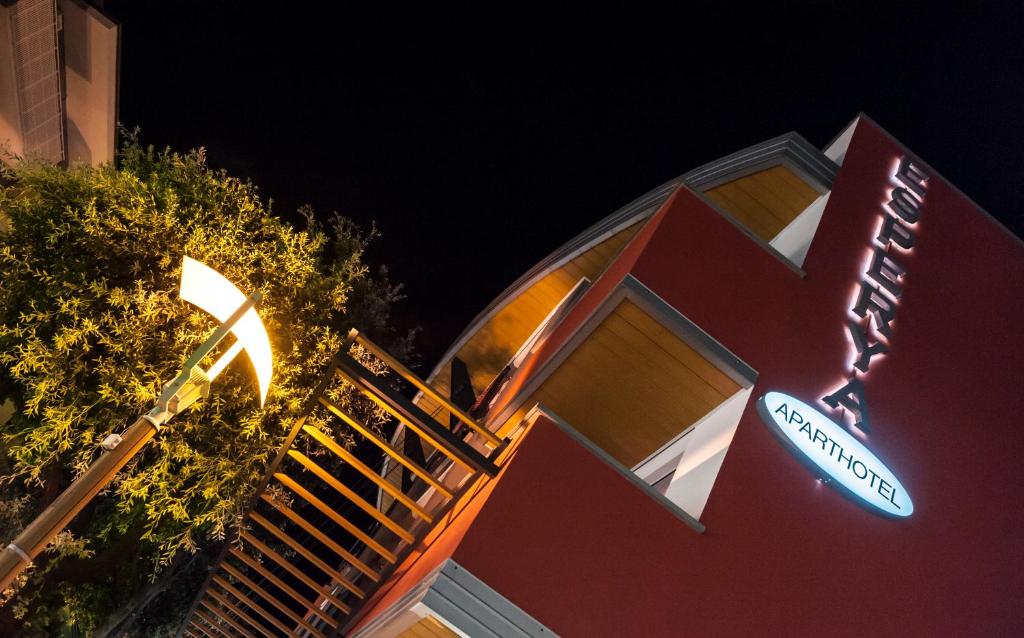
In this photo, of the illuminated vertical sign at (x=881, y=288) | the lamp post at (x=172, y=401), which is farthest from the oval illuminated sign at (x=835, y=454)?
the lamp post at (x=172, y=401)

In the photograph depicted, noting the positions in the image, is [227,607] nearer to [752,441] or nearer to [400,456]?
[400,456]

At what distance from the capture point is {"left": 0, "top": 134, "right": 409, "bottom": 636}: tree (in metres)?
10.3

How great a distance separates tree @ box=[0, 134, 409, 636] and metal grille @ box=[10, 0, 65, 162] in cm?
677

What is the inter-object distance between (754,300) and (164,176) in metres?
9.79

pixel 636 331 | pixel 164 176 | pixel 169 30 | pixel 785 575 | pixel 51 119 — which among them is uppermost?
→ pixel 169 30

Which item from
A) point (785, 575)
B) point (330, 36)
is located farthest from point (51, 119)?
point (785, 575)

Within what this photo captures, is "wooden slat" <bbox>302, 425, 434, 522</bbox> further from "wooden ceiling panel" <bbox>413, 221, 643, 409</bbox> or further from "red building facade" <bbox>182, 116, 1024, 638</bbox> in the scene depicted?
"wooden ceiling panel" <bbox>413, 221, 643, 409</bbox>

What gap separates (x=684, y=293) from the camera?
663cm

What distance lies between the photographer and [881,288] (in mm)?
7434

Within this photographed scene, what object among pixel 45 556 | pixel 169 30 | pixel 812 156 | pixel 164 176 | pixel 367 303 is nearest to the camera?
pixel 812 156

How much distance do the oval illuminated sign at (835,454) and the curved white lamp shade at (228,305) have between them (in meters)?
3.96

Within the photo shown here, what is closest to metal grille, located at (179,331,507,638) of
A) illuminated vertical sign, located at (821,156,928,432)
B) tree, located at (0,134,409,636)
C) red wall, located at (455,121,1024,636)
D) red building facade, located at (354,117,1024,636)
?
red building facade, located at (354,117,1024,636)

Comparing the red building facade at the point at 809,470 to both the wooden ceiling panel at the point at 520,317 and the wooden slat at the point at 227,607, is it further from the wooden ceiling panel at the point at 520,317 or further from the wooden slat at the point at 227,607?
the wooden slat at the point at 227,607

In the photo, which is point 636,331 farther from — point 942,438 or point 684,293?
point 942,438
